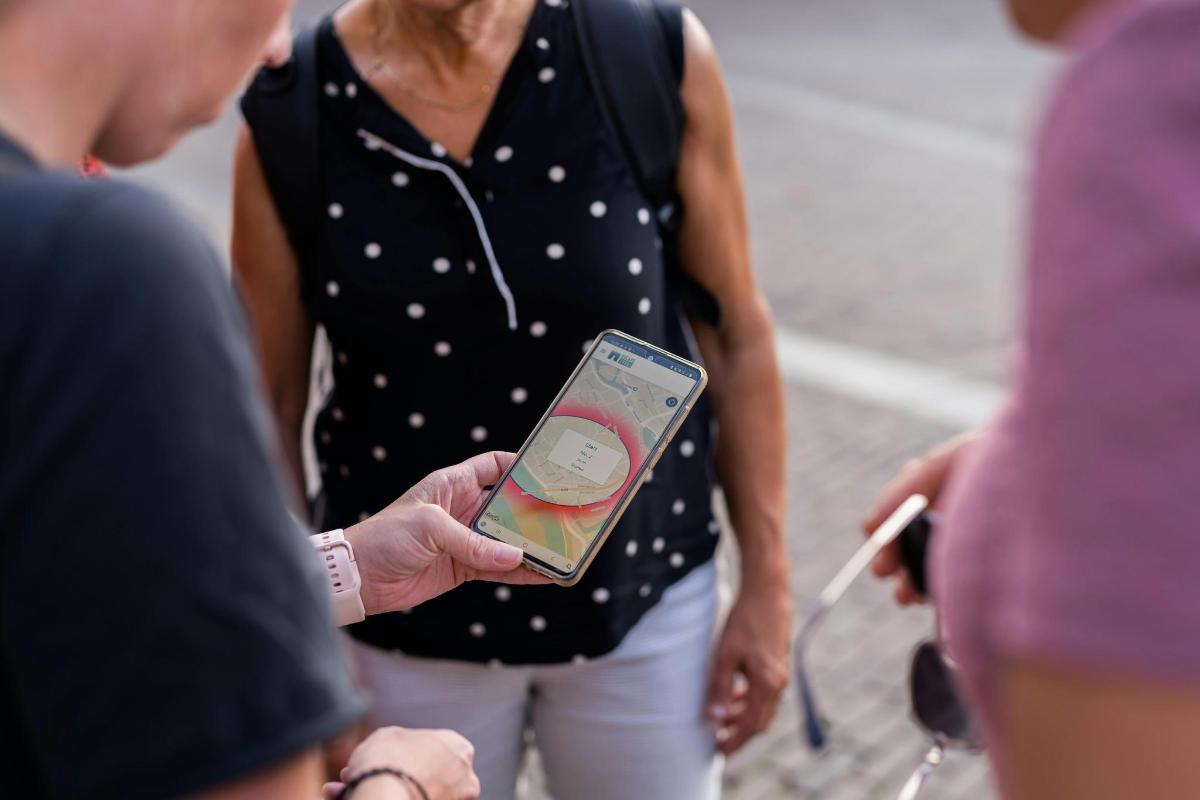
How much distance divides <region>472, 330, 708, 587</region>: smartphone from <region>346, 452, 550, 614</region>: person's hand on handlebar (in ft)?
0.17

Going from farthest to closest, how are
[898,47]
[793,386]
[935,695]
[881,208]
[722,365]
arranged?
[898,47] → [881,208] → [793,386] → [722,365] → [935,695]

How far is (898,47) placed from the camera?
11.2m

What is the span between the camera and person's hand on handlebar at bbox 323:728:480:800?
59.7 inches

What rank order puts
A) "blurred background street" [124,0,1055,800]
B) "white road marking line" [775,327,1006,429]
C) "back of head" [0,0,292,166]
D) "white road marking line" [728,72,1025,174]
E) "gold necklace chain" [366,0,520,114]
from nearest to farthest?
"back of head" [0,0,292,166], "gold necklace chain" [366,0,520,114], "blurred background street" [124,0,1055,800], "white road marking line" [775,327,1006,429], "white road marking line" [728,72,1025,174]

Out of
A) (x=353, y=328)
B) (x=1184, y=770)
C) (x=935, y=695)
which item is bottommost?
(x=935, y=695)

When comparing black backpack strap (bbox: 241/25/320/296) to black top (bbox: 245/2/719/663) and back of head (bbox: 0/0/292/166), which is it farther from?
back of head (bbox: 0/0/292/166)

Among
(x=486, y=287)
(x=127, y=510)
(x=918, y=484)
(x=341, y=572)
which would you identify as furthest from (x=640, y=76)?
(x=127, y=510)

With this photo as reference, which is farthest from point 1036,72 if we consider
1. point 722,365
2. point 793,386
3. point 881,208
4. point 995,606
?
point 995,606

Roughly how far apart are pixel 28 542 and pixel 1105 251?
2.04 ft

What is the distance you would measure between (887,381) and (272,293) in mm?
3908

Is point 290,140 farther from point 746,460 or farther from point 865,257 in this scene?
point 865,257

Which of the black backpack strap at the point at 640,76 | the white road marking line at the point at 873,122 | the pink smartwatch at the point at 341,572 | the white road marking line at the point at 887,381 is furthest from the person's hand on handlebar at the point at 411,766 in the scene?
the white road marking line at the point at 873,122

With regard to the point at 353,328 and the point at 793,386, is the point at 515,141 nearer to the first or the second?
the point at 353,328

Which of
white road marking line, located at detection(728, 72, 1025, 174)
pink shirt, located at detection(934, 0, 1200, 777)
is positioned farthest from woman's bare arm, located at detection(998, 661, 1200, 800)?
white road marking line, located at detection(728, 72, 1025, 174)
